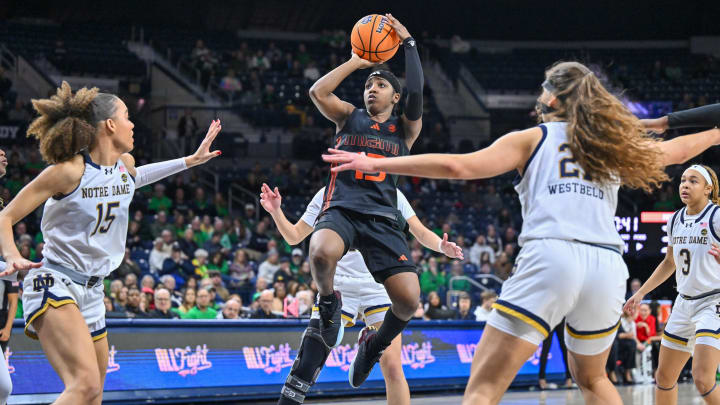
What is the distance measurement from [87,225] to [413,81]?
233cm

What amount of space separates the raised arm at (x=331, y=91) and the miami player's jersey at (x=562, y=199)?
2.29 m

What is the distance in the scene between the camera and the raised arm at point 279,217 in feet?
20.4

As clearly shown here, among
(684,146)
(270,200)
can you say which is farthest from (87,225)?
(684,146)

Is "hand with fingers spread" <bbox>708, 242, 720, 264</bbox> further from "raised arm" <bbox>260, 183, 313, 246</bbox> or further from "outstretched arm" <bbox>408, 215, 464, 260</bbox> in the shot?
"raised arm" <bbox>260, 183, 313, 246</bbox>

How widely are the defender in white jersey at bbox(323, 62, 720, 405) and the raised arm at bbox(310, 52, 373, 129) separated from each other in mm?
2102

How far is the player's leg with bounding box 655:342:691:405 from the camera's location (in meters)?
6.73

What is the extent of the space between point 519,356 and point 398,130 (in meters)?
2.63

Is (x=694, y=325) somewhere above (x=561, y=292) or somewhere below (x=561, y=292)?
below

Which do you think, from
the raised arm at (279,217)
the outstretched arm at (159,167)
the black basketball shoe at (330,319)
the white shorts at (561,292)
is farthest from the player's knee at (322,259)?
the white shorts at (561,292)

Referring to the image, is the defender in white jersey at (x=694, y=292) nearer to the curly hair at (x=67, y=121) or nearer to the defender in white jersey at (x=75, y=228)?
the defender in white jersey at (x=75, y=228)

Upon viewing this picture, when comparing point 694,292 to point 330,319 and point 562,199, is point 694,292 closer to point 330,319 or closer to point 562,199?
point 330,319

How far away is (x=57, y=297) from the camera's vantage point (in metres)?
4.66

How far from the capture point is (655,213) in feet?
53.1

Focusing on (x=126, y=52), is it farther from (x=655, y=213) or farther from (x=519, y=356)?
(x=519, y=356)
